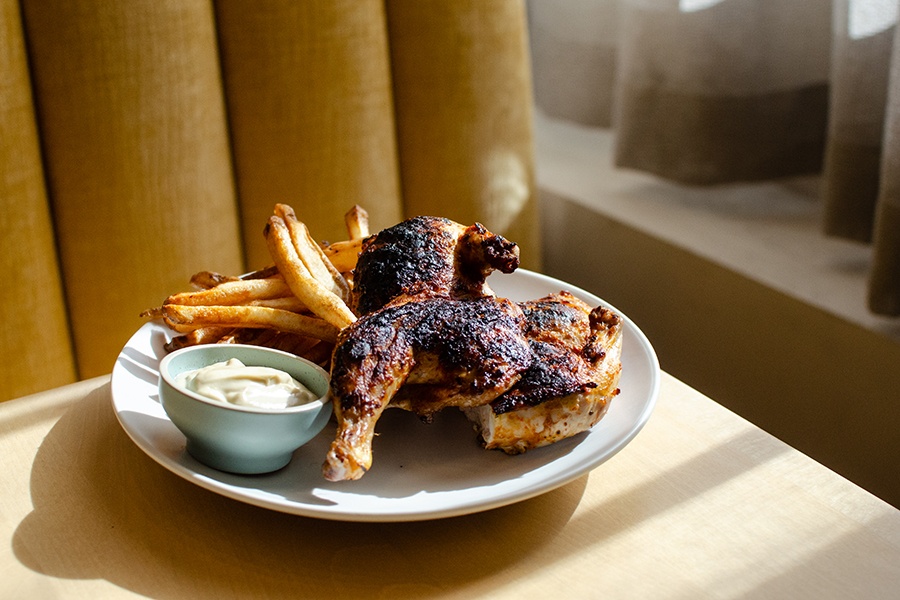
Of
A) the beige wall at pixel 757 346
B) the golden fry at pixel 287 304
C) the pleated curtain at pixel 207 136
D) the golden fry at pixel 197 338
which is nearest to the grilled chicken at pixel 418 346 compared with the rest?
the golden fry at pixel 287 304

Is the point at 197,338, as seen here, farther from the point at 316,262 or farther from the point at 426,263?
the point at 426,263

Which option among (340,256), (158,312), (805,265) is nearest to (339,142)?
(340,256)

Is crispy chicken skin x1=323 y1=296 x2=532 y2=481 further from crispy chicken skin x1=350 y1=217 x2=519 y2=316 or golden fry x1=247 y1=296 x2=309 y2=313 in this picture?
golden fry x1=247 y1=296 x2=309 y2=313

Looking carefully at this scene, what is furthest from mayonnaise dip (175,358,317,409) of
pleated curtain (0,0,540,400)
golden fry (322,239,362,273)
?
pleated curtain (0,0,540,400)

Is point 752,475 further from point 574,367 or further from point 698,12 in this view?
point 698,12

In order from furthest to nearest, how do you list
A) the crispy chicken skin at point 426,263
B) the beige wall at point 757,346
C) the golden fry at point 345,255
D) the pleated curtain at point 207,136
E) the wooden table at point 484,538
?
the beige wall at point 757,346 → the pleated curtain at point 207,136 → the golden fry at point 345,255 → the crispy chicken skin at point 426,263 → the wooden table at point 484,538

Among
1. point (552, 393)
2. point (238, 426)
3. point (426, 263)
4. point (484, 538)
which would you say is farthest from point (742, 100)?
point (238, 426)

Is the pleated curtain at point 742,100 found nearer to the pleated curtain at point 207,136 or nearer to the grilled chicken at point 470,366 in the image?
the pleated curtain at point 207,136
